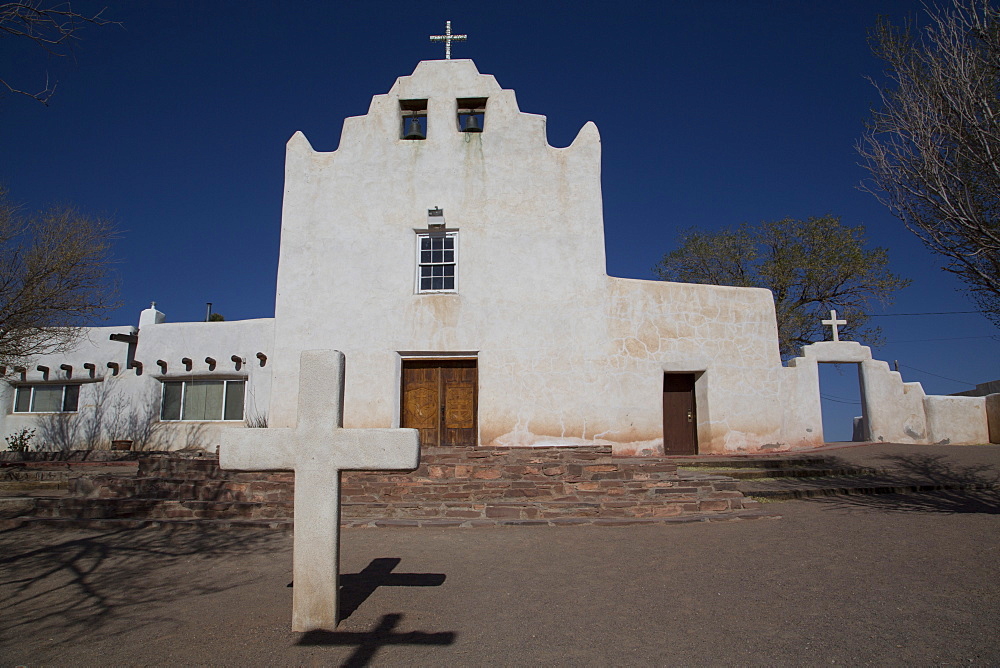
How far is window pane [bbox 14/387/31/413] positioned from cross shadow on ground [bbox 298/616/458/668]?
1938 centimetres

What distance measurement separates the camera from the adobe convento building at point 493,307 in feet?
41.6

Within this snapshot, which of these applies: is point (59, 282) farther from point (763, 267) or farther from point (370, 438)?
point (763, 267)

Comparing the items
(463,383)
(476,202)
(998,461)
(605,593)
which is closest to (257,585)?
(605,593)

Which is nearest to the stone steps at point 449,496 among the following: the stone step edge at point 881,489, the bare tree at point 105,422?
the stone step edge at point 881,489

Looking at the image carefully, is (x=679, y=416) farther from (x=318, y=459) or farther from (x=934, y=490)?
(x=318, y=459)

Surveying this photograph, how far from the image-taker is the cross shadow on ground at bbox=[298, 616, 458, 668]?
3.79 metres

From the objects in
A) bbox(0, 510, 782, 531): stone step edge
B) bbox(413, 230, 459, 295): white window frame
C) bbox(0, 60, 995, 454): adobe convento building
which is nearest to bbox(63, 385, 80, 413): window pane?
bbox(0, 60, 995, 454): adobe convento building

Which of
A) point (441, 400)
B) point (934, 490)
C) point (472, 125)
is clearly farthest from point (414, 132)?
point (934, 490)

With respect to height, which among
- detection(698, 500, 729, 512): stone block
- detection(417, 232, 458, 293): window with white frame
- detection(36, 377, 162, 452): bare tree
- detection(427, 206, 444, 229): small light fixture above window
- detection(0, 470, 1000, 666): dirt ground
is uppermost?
detection(427, 206, 444, 229): small light fixture above window

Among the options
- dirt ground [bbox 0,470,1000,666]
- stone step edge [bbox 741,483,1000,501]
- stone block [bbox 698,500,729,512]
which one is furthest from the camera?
stone step edge [bbox 741,483,1000,501]

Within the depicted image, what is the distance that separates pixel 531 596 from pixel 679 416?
9616 millimetres

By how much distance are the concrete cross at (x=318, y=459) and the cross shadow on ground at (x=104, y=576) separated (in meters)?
1.11

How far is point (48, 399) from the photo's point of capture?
18328 mm

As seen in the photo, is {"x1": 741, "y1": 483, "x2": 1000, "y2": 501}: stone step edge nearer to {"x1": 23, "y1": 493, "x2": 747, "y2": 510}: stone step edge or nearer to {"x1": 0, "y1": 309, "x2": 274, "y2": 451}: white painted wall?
{"x1": 23, "y1": 493, "x2": 747, "y2": 510}: stone step edge
